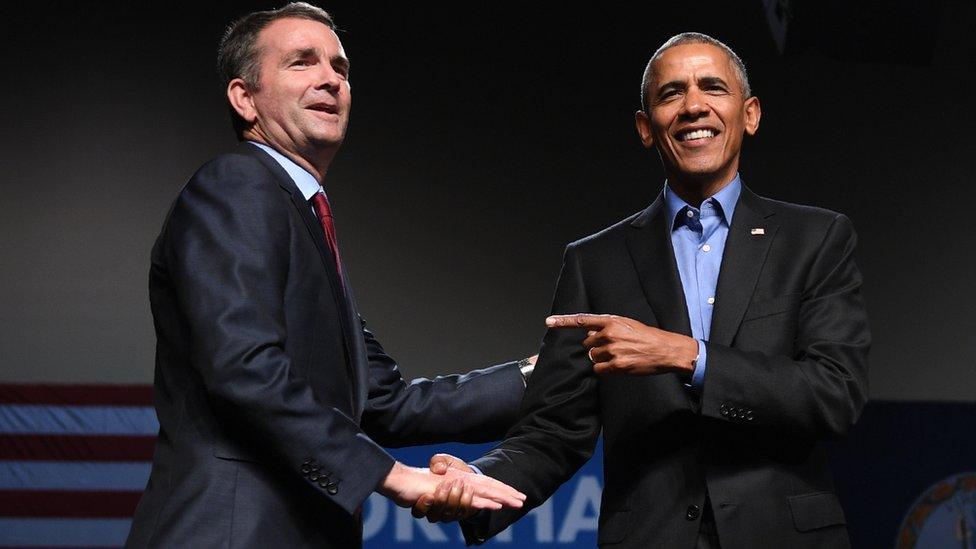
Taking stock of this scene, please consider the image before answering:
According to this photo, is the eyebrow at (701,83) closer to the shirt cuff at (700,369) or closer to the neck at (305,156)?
the shirt cuff at (700,369)

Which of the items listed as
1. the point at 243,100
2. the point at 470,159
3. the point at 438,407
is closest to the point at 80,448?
the point at 470,159

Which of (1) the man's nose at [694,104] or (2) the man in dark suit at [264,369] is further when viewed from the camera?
(1) the man's nose at [694,104]

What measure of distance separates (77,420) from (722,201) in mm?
3049

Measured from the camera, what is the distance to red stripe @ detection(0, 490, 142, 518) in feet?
13.8

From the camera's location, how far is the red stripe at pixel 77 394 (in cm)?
427

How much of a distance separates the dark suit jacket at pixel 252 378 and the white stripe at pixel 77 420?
101 inches

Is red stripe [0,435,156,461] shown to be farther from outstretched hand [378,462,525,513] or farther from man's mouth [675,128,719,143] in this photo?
man's mouth [675,128,719,143]

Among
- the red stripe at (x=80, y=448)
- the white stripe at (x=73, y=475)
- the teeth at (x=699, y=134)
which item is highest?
the teeth at (x=699, y=134)

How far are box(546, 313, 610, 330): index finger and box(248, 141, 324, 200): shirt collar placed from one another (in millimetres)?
459

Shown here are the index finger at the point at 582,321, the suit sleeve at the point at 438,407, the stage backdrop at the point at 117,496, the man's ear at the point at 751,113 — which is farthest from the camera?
the stage backdrop at the point at 117,496

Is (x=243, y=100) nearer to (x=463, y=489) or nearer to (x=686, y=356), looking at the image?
(x=463, y=489)

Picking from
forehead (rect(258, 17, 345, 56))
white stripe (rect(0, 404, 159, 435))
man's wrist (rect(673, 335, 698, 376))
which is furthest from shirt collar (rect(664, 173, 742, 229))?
white stripe (rect(0, 404, 159, 435))

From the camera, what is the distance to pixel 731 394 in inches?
67.8

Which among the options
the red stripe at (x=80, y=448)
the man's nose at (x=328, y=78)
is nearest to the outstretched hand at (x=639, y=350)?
the man's nose at (x=328, y=78)
